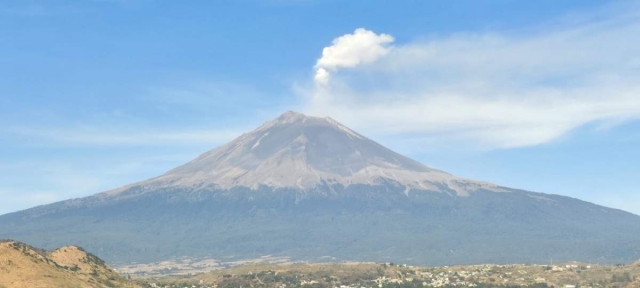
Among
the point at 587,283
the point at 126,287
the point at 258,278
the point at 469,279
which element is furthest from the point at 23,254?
the point at 587,283

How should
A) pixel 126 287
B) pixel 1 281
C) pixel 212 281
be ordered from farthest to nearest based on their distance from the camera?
pixel 212 281 → pixel 126 287 → pixel 1 281

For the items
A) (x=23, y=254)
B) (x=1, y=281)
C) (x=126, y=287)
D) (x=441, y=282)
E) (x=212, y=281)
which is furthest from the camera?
(x=212, y=281)

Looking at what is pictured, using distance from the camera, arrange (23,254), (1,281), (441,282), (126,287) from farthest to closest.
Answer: (441,282) → (126,287) → (23,254) → (1,281)

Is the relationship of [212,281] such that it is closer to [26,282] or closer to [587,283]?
[587,283]

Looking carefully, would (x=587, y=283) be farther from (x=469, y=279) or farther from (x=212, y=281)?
(x=212, y=281)

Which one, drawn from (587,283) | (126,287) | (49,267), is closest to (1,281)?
(49,267)

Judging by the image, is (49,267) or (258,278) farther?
(258,278)
